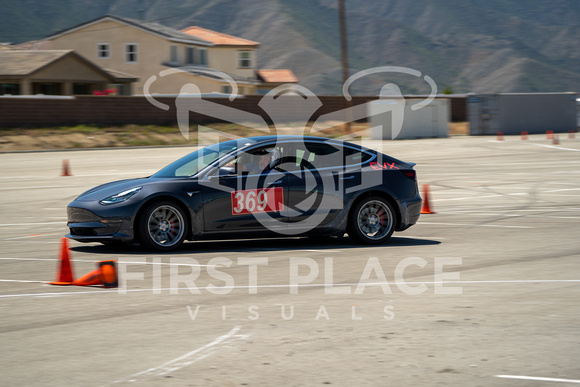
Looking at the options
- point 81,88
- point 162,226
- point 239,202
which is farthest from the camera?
point 81,88

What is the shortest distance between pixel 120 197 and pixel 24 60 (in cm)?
4506

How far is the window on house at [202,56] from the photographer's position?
68.2 meters

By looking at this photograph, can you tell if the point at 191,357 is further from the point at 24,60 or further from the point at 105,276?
the point at 24,60

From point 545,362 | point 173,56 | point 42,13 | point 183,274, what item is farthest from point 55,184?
point 42,13

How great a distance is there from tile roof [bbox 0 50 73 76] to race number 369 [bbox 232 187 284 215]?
4235 centimetres

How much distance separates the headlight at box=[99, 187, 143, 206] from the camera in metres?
9.95

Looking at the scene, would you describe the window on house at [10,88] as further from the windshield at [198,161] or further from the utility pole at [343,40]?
the windshield at [198,161]

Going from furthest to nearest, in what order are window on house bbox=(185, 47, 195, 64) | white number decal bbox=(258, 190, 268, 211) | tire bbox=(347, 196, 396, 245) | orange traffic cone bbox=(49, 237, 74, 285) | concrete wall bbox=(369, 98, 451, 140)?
window on house bbox=(185, 47, 195, 64) < concrete wall bbox=(369, 98, 451, 140) < tire bbox=(347, 196, 396, 245) < white number decal bbox=(258, 190, 268, 211) < orange traffic cone bbox=(49, 237, 74, 285)

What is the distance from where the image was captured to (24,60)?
5128 cm

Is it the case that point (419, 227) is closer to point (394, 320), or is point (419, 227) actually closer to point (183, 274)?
point (183, 274)

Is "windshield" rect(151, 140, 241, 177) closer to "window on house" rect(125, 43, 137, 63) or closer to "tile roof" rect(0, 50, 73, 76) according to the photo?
"tile roof" rect(0, 50, 73, 76)

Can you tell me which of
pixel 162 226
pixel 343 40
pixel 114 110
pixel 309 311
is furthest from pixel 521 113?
pixel 309 311

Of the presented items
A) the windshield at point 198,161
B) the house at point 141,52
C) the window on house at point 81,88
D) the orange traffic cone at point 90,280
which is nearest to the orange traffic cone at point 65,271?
the orange traffic cone at point 90,280

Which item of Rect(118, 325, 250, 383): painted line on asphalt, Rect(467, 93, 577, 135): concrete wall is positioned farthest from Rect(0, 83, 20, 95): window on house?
Rect(118, 325, 250, 383): painted line on asphalt
